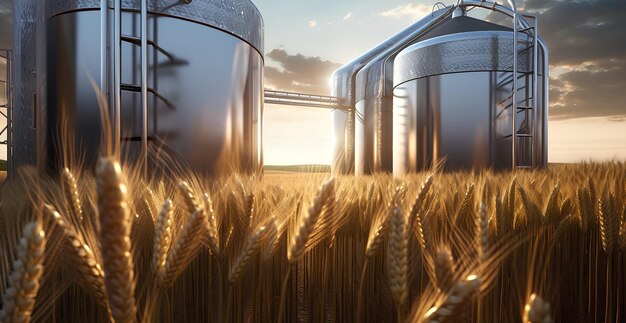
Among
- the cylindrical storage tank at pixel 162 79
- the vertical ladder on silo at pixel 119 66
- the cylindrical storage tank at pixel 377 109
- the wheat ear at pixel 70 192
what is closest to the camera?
the wheat ear at pixel 70 192

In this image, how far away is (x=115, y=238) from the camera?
0.46 meters

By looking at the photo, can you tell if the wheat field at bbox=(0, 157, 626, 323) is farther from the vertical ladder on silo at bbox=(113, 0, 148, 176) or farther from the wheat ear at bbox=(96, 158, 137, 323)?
the vertical ladder on silo at bbox=(113, 0, 148, 176)

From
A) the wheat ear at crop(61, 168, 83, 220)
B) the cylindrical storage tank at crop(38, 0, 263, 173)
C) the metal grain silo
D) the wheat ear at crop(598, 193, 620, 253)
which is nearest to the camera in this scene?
the wheat ear at crop(61, 168, 83, 220)

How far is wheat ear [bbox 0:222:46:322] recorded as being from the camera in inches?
18.0

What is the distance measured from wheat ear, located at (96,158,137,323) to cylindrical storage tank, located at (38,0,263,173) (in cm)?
249

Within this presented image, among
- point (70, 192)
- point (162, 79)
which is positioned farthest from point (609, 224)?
point (162, 79)

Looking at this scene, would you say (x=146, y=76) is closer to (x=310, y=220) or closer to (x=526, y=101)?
(x=310, y=220)

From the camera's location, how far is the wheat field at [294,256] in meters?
0.48

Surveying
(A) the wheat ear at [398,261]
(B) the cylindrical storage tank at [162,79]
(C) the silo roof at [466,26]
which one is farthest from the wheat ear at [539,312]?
(C) the silo roof at [466,26]

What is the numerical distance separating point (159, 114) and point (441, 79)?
4.59 m

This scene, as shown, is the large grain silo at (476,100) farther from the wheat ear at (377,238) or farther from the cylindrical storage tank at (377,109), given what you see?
the wheat ear at (377,238)

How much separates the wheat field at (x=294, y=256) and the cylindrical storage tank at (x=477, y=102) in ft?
12.6

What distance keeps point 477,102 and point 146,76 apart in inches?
193

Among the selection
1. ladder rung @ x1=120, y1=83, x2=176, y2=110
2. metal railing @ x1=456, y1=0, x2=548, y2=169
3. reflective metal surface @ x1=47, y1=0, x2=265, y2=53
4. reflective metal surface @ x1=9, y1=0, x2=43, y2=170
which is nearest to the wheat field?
ladder rung @ x1=120, y1=83, x2=176, y2=110
